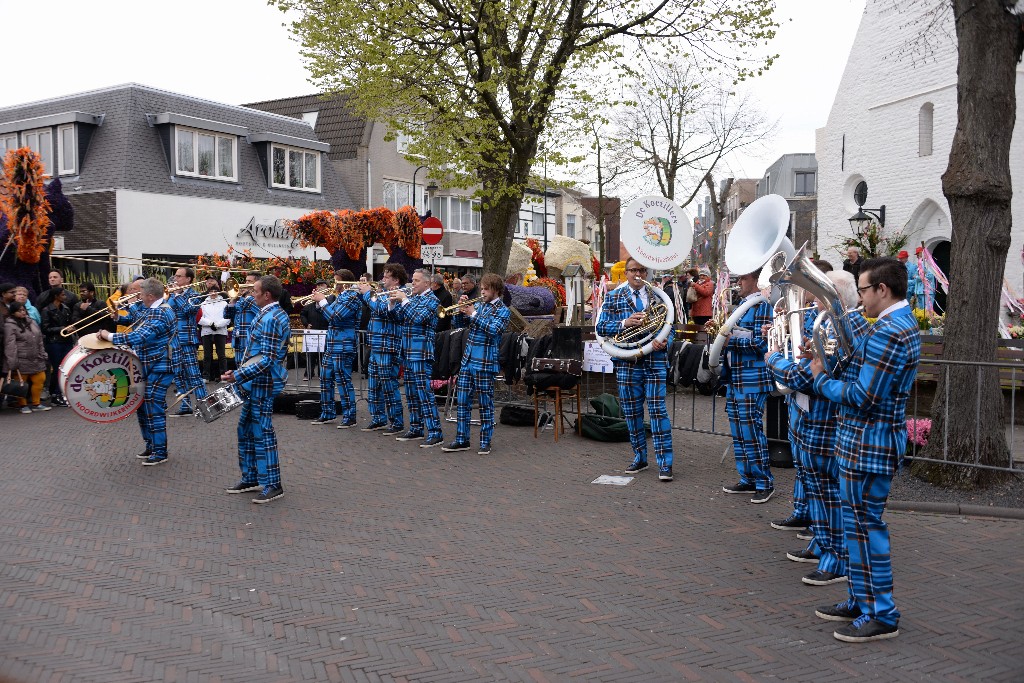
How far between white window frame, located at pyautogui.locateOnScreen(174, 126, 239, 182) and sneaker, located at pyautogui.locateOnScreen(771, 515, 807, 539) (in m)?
24.6

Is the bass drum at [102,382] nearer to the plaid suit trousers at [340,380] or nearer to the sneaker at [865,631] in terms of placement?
the plaid suit trousers at [340,380]

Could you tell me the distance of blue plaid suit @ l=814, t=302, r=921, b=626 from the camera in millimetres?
4355

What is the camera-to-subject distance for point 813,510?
18.4 ft

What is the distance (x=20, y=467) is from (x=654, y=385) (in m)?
6.67

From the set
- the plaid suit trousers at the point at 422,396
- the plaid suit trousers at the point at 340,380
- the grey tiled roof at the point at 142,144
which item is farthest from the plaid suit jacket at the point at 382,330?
the grey tiled roof at the point at 142,144

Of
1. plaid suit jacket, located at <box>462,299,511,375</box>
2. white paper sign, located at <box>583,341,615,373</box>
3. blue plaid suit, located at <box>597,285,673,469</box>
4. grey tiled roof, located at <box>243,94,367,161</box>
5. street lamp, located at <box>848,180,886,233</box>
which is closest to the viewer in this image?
blue plaid suit, located at <box>597,285,673,469</box>

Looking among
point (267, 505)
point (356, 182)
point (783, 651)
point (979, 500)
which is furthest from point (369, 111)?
point (356, 182)

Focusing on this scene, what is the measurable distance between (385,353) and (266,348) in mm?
3097

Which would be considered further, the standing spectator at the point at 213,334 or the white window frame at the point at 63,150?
the white window frame at the point at 63,150

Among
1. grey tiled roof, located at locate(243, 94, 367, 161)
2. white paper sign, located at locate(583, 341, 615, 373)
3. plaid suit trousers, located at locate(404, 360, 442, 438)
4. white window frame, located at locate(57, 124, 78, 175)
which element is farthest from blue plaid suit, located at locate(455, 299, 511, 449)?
grey tiled roof, located at locate(243, 94, 367, 161)

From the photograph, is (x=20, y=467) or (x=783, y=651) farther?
(x=20, y=467)

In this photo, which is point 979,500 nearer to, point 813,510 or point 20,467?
point 813,510

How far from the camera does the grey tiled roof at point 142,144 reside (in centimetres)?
2567

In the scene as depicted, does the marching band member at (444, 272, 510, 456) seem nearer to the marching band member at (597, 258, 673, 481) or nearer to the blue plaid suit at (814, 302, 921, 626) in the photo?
the marching band member at (597, 258, 673, 481)
